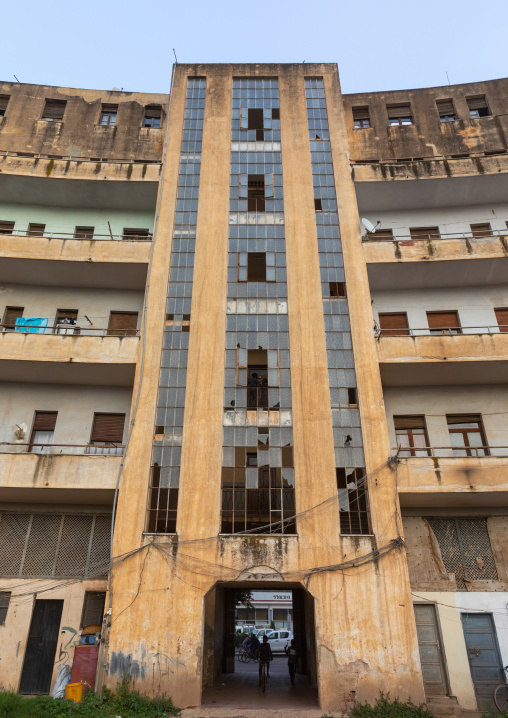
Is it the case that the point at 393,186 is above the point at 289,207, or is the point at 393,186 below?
above

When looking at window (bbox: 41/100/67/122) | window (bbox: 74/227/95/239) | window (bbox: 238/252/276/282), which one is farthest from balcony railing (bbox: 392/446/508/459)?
window (bbox: 41/100/67/122)

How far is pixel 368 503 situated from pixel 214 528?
15.1 feet

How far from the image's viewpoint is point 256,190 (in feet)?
63.7

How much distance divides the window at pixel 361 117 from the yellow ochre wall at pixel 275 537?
18.3 feet

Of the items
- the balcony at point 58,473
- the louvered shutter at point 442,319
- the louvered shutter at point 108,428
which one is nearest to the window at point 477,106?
the louvered shutter at point 442,319

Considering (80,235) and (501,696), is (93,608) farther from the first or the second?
(80,235)

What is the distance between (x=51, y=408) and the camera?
56.5 ft

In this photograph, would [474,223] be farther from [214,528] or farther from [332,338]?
[214,528]

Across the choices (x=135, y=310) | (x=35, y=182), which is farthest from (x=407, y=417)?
(x=35, y=182)

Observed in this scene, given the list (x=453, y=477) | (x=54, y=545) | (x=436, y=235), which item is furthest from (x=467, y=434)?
(x=54, y=545)

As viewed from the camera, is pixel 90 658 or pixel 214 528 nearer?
pixel 90 658

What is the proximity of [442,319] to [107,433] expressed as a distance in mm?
13320

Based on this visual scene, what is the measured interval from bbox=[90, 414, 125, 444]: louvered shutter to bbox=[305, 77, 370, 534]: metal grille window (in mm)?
7467

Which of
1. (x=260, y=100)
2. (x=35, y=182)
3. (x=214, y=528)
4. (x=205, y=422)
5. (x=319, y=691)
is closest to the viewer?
(x=319, y=691)
